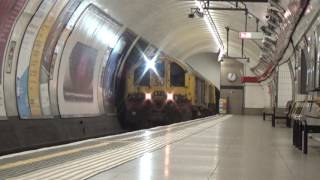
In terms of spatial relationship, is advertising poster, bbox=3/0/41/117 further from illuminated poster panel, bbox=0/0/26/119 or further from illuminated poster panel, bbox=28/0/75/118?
illuminated poster panel, bbox=28/0/75/118

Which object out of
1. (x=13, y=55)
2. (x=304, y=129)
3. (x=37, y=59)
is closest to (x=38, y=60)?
(x=37, y=59)

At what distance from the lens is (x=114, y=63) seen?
90.8 feet

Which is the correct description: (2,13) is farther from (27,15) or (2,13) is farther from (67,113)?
(67,113)

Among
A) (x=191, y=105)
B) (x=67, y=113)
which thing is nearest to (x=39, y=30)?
(x=67, y=113)

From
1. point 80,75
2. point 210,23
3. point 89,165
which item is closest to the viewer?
point 89,165

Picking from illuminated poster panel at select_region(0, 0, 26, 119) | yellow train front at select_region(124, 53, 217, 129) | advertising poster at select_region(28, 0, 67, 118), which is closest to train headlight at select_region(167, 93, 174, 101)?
yellow train front at select_region(124, 53, 217, 129)

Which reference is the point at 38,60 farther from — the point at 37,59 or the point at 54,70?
the point at 54,70

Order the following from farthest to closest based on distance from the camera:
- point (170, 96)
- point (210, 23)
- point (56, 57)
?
point (210, 23) → point (170, 96) → point (56, 57)

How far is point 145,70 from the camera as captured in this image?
88.5ft

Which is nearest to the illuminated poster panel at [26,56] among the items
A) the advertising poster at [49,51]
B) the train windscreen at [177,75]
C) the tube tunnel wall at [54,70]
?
the tube tunnel wall at [54,70]

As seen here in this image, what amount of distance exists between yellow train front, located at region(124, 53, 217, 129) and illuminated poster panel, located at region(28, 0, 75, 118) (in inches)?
327

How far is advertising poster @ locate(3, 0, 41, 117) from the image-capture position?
49.9 ft

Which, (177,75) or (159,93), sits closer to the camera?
(159,93)

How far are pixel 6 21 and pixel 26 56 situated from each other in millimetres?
2382
